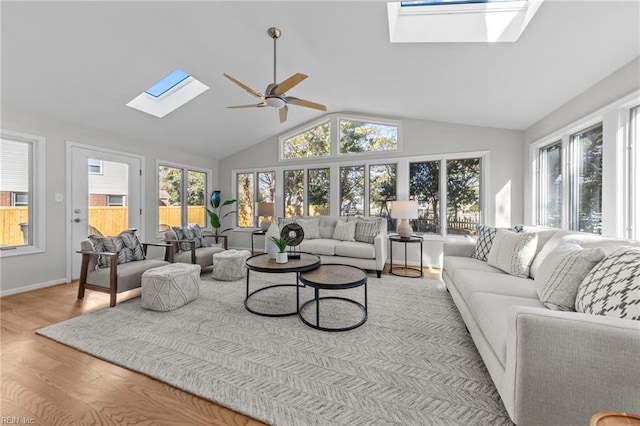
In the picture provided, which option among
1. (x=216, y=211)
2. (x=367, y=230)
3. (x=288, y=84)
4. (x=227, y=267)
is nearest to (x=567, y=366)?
(x=288, y=84)

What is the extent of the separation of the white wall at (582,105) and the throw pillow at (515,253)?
1.49 metres

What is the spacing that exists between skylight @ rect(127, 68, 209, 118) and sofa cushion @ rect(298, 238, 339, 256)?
2895 millimetres

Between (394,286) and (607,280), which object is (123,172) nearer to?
(394,286)

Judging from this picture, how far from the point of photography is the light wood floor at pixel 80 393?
140cm

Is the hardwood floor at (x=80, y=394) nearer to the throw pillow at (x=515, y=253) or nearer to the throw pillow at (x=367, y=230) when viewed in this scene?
the throw pillow at (x=515, y=253)

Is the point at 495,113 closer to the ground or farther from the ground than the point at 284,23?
closer to the ground

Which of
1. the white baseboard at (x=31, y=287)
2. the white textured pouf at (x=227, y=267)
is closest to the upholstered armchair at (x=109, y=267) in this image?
the white textured pouf at (x=227, y=267)

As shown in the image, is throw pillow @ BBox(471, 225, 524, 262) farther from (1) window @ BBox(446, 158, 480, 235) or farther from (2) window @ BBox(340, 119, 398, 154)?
(2) window @ BBox(340, 119, 398, 154)

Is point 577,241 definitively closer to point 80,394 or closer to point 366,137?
point 80,394

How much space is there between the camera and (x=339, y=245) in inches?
169

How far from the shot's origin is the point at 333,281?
2.39m

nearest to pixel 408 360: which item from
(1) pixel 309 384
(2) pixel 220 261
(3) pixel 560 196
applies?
(1) pixel 309 384

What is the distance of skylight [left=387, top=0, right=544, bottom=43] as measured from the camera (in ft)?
7.77

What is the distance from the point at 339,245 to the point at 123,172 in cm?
390
